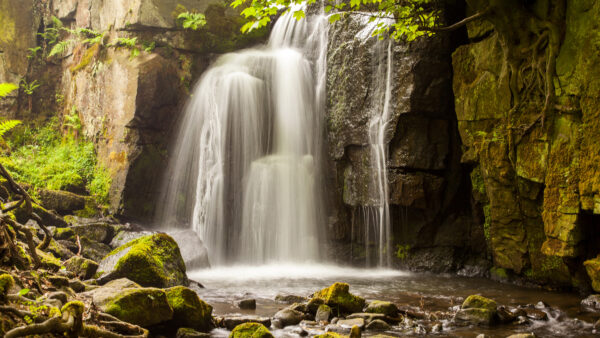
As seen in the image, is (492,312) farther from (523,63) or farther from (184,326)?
(523,63)

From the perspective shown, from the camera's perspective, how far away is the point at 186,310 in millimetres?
5383

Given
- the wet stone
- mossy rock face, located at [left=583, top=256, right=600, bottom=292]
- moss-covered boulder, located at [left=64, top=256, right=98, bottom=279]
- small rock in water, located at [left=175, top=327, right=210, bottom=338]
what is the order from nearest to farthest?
small rock in water, located at [left=175, top=327, right=210, bottom=338], the wet stone, moss-covered boulder, located at [left=64, top=256, right=98, bottom=279], mossy rock face, located at [left=583, top=256, right=600, bottom=292]

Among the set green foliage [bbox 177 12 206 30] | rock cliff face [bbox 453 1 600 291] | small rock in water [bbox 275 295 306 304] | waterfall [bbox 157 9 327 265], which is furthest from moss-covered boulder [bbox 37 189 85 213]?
rock cliff face [bbox 453 1 600 291]

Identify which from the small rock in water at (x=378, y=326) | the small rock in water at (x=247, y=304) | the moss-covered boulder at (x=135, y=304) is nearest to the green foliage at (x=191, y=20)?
the small rock in water at (x=247, y=304)

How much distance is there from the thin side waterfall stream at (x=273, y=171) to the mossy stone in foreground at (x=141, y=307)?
13.2ft

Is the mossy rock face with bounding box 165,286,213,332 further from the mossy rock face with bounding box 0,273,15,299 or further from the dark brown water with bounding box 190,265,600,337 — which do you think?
the mossy rock face with bounding box 0,273,15,299

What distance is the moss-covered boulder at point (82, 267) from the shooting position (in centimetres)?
688

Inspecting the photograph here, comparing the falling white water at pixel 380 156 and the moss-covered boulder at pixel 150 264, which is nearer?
the moss-covered boulder at pixel 150 264

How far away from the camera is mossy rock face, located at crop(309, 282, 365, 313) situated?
6414mm

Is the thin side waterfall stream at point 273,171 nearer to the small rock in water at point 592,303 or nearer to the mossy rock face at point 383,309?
the small rock in water at point 592,303

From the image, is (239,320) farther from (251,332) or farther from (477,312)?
(477,312)

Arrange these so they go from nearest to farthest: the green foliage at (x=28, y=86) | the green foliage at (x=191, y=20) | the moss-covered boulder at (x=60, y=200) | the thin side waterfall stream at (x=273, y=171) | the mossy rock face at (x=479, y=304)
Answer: the mossy rock face at (x=479, y=304) → the thin side waterfall stream at (x=273, y=171) → the moss-covered boulder at (x=60, y=200) → the green foliage at (x=191, y=20) → the green foliage at (x=28, y=86)

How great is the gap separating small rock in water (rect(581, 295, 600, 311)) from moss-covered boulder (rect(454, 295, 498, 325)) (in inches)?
81.1

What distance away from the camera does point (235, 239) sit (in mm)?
12500
